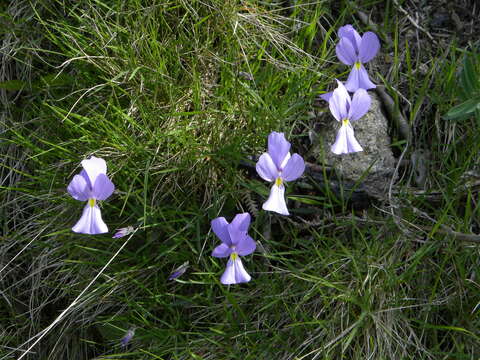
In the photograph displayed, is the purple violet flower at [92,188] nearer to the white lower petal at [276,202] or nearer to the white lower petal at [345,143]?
the white lower petal at [276,202]

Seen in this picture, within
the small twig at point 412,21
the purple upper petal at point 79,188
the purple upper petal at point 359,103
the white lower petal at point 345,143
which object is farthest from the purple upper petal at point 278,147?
the small twig at point 412,21

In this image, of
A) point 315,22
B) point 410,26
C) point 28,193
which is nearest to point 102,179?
point 28,193

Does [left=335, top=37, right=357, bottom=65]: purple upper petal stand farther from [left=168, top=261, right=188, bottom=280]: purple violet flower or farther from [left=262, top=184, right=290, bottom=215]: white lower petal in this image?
[left=168, top=261, right=188, bottom=280]: purple violet flower

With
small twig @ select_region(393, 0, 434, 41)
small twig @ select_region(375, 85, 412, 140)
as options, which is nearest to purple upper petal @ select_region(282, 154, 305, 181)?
small twig @ select_region(375, 85, 412, 140)

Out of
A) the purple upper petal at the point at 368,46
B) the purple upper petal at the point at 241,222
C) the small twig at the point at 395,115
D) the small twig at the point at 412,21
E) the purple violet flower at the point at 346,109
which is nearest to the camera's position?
the purple upper petal at the point at 241,222

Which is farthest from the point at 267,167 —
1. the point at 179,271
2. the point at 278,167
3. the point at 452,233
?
the point at 452,233

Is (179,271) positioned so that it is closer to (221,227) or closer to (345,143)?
(221,227)

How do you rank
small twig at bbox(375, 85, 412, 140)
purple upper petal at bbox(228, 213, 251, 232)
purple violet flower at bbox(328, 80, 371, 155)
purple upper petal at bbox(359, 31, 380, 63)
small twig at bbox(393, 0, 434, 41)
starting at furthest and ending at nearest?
small twig at bbox(393, 0, 434, 41)
small twig at bbox(375, 85, 412, 140)
purple upper petal at bbox(359, 31, 380, 63)
purple violet flower at bbox(328, 80, 371, 155)
purple upper petal at bbox(228, 213, 251, 232)
